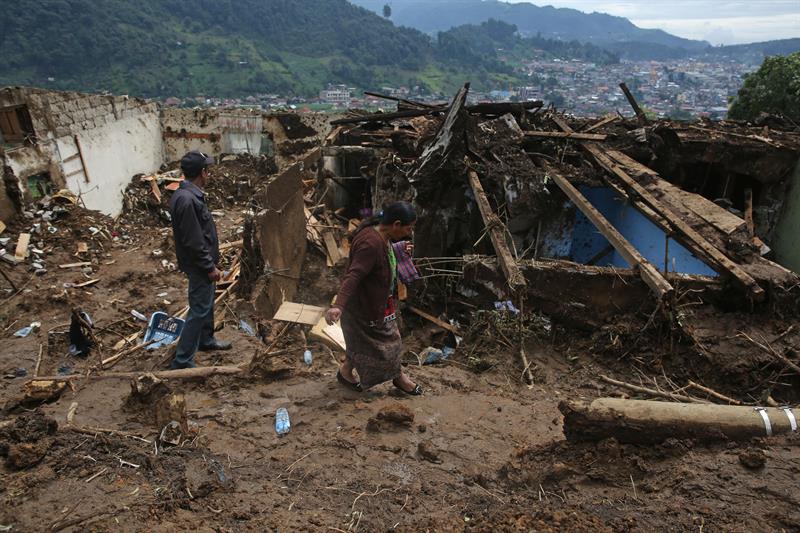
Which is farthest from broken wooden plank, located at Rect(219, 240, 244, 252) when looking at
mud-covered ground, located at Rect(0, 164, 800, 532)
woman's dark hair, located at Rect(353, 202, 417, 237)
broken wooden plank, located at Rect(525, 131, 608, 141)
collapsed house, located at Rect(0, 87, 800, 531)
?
woman's dark hair, located at Rect(353, 202, 417, 237)

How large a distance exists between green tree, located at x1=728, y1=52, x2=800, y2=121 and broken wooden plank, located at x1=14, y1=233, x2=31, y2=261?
596 inches

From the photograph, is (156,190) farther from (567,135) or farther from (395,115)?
(567,135)

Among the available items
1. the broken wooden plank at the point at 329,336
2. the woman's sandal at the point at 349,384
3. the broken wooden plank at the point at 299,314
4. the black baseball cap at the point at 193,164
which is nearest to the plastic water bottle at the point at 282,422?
the woman's sandal at the point at 349,384

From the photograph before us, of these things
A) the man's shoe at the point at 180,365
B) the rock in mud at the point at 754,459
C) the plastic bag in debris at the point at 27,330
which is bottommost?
the plastic bag in debris at the point at 27,330

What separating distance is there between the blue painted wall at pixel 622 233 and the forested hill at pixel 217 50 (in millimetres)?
46765

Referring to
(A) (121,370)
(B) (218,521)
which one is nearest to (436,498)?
(B) (218,521)

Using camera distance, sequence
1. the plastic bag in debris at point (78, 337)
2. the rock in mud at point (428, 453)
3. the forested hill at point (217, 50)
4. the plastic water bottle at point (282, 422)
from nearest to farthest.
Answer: the rock in mud at point (428, 453) → the plastic water bottle at point (282, 422) → the plastic bag in debris at point (78, 337) → the forested hill at point (217, 50)

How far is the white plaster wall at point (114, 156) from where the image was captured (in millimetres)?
9508

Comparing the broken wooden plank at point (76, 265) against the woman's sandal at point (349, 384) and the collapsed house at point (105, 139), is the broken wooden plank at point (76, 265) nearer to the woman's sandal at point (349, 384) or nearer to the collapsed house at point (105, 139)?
the collapsed house at point (105, 139)

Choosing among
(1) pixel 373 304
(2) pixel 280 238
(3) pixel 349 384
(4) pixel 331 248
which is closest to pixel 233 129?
(4) pixel 331 248

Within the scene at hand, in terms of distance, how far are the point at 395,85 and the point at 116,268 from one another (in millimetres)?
62280

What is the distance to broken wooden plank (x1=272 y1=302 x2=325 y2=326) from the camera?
5.16 metres

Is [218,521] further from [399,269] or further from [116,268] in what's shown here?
[116,268]

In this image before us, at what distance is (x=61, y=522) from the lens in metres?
2.04
